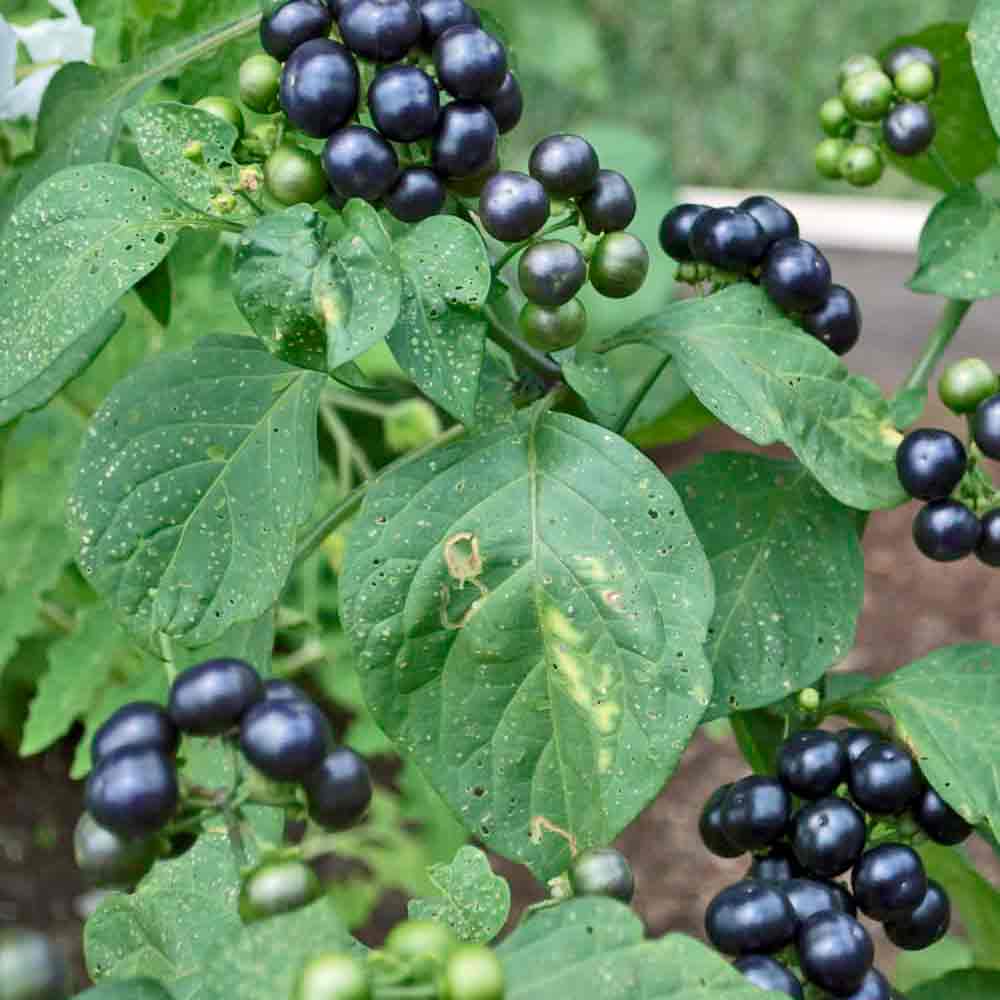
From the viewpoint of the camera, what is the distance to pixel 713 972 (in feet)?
1.42

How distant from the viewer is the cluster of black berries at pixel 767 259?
2.27 feet

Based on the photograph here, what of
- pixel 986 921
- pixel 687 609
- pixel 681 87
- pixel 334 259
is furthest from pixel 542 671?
pixel 681 87

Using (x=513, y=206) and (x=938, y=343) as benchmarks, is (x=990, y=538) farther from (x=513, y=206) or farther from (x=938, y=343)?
(x=513, y=206)

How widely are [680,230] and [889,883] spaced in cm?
31

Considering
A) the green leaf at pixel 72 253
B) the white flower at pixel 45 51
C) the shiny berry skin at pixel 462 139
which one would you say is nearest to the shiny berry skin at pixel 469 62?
the shiny berry skin at pixel 462 139

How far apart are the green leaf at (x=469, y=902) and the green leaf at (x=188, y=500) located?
0.13m

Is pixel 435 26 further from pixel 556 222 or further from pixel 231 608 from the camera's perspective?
pixel 231 608

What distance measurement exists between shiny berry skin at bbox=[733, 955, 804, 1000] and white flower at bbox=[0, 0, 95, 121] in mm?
598

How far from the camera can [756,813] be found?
0.62 metres

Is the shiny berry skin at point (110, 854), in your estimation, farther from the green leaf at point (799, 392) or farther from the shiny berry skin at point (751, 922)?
the green leaf at point (799, 392)

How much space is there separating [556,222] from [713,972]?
12.8 inches

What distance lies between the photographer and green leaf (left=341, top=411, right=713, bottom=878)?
1.92 feet

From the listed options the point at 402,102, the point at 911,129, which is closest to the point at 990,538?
the point at 911,129

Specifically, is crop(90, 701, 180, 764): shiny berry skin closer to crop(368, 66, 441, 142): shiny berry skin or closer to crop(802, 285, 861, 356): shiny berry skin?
crop(368, 66, 441, 142): shiny berry skin
